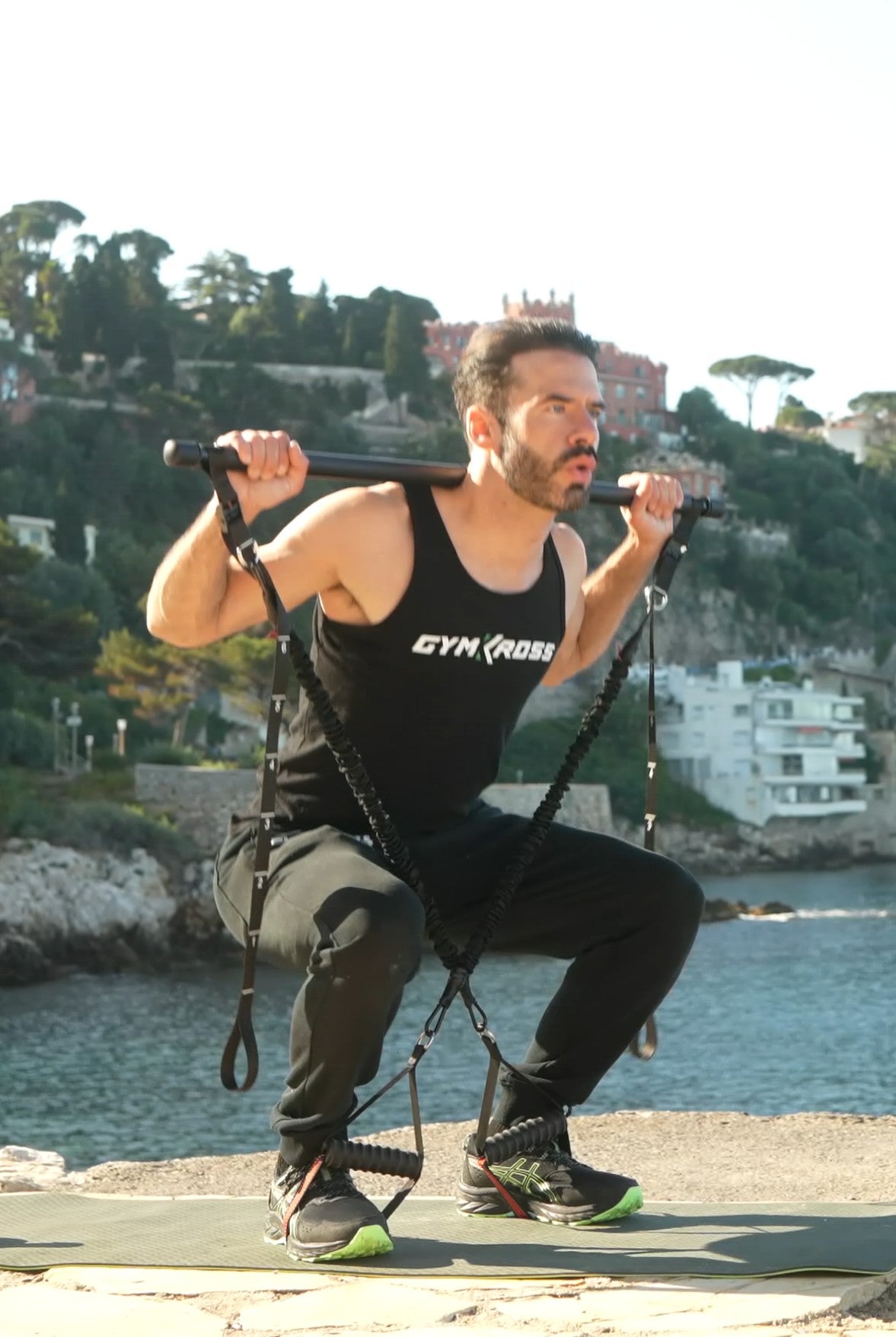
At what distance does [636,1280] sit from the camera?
295 cm

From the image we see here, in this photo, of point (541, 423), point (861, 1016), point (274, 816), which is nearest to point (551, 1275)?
point (274, 816)

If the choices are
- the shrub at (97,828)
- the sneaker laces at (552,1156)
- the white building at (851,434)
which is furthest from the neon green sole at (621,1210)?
the white building at (851,434)

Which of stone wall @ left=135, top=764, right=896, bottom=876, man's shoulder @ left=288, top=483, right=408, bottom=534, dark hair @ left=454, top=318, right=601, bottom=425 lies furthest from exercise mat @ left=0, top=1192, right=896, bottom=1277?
stone wall @ left=135, top=764, right=896, bottom=876

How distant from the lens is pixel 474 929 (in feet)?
11.4

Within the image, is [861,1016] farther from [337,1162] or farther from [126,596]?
[126,596]

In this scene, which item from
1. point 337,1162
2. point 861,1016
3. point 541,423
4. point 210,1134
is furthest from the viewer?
point 861,1016

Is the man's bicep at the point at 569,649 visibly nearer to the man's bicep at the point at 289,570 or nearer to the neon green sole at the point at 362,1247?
the man's bicep at the point at 289,570

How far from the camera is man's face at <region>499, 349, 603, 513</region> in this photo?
11.2ft

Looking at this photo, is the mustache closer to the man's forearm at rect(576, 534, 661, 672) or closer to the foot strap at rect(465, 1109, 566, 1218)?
the man's forearm at rect(576, 534, 661, 672)

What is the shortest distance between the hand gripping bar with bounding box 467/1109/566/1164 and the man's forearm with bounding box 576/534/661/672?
0.92 metres

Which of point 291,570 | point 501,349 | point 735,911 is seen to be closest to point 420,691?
point 291,570

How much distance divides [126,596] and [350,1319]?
190 feet

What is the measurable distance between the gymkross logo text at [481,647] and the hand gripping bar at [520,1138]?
2.84 ft

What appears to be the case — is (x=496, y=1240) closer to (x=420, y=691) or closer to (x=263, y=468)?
(x=420, y=691)
